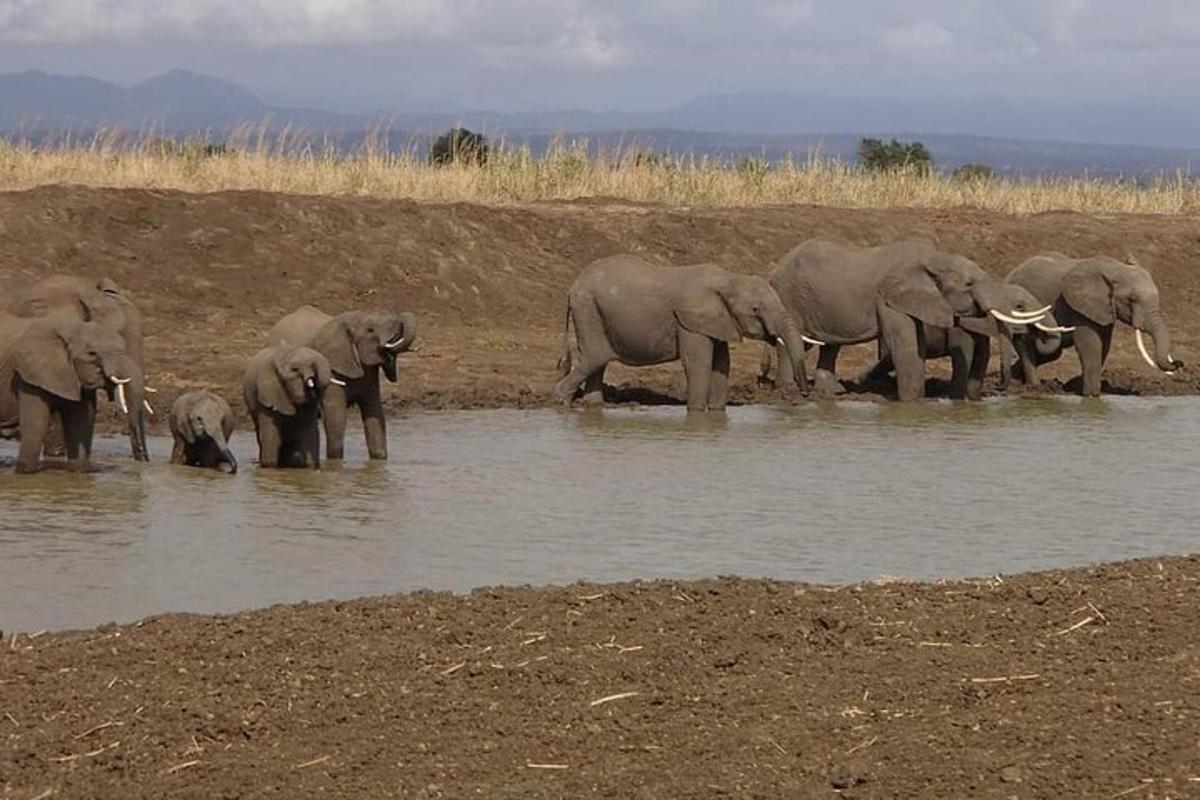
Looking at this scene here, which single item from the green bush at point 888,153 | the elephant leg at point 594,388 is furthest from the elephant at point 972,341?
the green bush at point 888,153

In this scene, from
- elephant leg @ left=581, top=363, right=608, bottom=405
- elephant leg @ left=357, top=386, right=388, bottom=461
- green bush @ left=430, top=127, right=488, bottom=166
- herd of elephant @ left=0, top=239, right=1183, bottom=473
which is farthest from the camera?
green bush @ left=430, top=127, right=488, bottom=166

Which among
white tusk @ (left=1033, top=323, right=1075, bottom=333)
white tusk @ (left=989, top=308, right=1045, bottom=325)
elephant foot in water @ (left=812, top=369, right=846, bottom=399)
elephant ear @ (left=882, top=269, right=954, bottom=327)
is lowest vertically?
elephant foot in water @ (left=812, top=369, right=846, bottom=399)

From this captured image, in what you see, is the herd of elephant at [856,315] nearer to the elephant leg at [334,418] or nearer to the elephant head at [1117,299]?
the elephant head at [1117,299]

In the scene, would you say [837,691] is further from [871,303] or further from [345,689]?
[871,303]

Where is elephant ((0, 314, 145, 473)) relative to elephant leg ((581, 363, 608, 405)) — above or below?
above

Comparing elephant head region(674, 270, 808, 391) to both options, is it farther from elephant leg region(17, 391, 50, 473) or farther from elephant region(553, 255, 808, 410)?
elephant leg region(17, 391, 50, 473)

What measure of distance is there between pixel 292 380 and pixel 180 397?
1099 mm

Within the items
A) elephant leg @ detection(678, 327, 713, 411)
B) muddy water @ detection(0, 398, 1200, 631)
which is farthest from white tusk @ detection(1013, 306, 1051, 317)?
elephant leg @ detection(678, 327, 713, 411)

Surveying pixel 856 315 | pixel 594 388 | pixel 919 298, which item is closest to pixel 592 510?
pixel 594 388

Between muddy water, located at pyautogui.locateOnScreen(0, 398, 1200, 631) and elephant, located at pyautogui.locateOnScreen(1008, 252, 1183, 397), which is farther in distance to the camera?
elephant, located at pyautogui.locateOnScreen(1008, 252, 1183, 397)

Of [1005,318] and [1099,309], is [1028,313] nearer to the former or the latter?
[1005,318]

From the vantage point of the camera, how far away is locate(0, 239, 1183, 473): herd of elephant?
48.6 feet

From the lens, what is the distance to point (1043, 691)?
776cm

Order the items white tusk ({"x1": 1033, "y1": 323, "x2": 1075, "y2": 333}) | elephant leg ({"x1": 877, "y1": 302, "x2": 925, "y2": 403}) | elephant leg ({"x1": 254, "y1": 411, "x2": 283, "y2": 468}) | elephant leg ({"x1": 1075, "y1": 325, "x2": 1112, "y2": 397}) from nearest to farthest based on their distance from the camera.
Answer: elephant leg ({"x1": 254, "y1": 411, "x2": 283, "y2": 468})
elephant leg ({"x1": 877, "y1": 302, "x2": 925, "y2": 403})
white tusk ({"x1": 1033, "y1": 323, "x2": 1075, "y2": 333})
elephant leg ({"x1": 1075, "y1": 325, "x2": 1112, "y2": 397})
